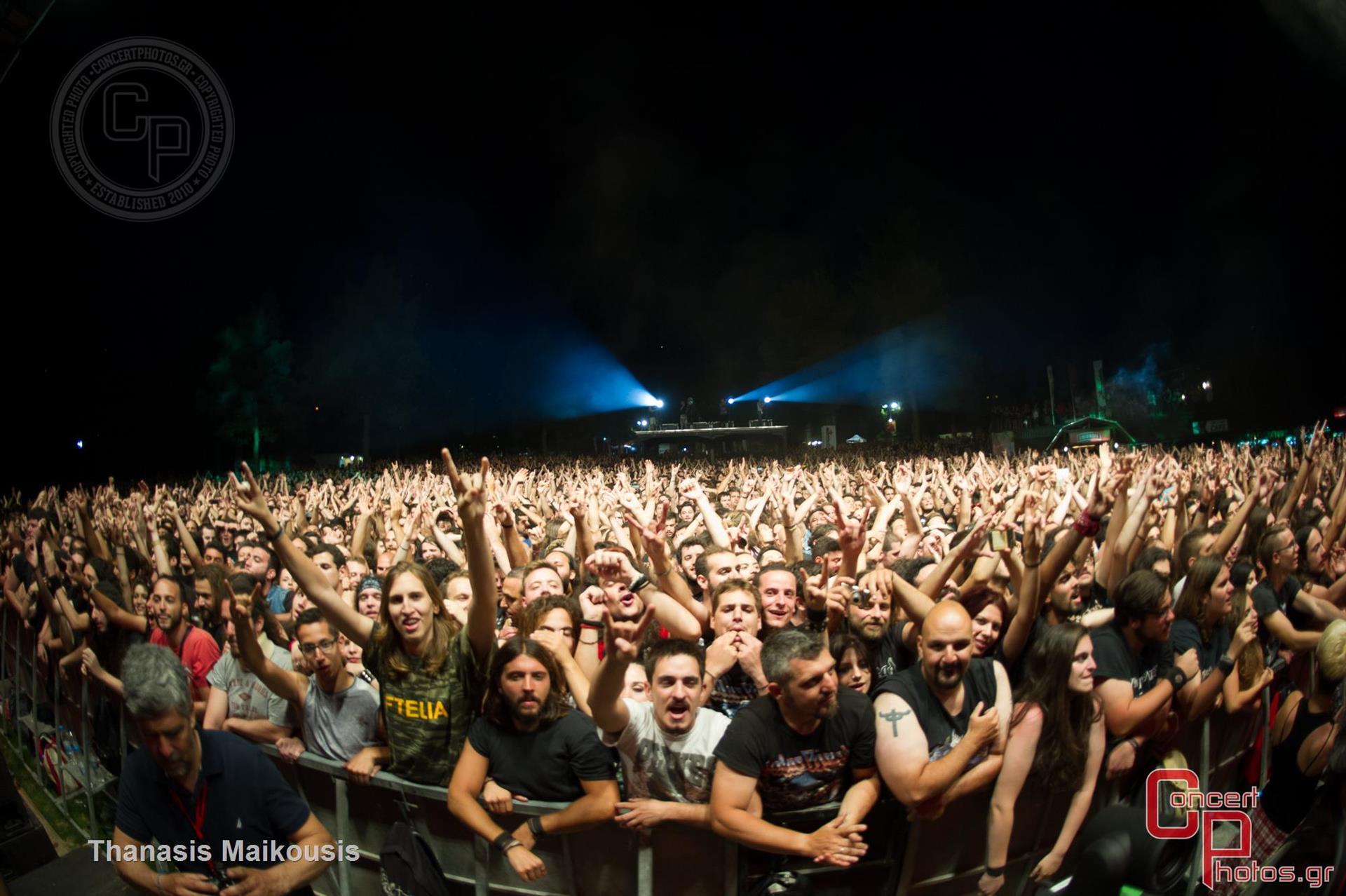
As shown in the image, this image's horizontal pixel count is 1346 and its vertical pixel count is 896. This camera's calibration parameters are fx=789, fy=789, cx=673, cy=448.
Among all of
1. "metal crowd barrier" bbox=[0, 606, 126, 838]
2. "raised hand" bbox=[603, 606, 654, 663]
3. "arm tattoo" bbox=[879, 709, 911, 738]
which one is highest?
"raised hand" bbox=[603, 606, 654, 663]

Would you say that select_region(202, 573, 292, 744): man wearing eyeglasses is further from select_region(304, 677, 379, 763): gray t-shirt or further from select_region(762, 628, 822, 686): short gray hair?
select_region(762, 628, 822, 686): short gray hair

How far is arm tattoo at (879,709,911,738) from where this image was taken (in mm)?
2781

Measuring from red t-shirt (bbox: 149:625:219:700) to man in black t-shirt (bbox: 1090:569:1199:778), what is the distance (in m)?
4.22

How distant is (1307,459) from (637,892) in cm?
743

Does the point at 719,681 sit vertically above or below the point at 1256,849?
above

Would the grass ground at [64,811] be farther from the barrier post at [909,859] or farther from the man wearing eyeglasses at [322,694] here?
the barrier post at [909,859]

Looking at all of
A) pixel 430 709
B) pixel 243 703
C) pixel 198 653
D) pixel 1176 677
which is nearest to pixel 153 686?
pixel 430 709

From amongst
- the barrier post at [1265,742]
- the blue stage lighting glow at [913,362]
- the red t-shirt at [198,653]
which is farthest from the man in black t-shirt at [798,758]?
the blue stage lighting glow at [913,362]

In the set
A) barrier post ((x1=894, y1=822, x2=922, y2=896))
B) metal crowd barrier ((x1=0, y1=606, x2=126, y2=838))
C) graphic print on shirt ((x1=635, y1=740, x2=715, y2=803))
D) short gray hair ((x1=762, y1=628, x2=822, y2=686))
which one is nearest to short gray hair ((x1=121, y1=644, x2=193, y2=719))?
graphic print on shirt ((x1=635, y1=740, x2=715, y2=803))

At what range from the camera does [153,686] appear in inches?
95.3

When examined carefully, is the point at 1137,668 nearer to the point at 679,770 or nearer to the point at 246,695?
the point at 679,770

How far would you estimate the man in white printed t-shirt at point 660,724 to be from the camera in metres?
2.73

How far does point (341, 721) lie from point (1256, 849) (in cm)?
358

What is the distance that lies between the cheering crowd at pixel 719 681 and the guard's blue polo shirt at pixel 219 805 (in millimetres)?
10
